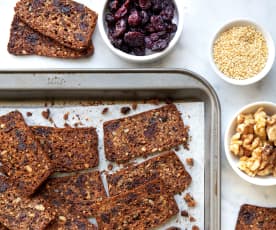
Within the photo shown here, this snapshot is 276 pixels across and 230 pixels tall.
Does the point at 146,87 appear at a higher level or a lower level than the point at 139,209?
higher

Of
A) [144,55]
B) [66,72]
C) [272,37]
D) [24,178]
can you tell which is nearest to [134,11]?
[144,55]

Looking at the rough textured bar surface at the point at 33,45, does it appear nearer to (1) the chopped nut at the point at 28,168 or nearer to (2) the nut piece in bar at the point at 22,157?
(2) the nut piece in bar at the point at 22,157

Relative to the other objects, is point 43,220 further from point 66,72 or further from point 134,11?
point 134,11

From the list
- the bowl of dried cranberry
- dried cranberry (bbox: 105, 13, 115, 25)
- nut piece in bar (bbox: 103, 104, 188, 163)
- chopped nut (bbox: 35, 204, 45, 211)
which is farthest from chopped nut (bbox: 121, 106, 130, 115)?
chopped nut (bbox: 35, 204, 45, 211)

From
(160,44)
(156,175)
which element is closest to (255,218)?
(156,175)

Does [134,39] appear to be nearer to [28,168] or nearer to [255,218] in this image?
[28,168]

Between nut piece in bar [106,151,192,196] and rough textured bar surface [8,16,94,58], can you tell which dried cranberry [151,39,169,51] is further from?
nut piece in bar [106,151,192,196]
